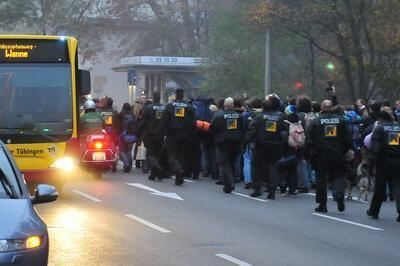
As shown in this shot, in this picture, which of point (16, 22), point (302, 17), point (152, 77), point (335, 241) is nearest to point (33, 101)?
point (335, 241)

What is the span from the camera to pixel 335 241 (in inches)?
433

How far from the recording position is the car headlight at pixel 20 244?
20.4ft

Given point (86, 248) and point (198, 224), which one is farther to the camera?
point (198, 224)

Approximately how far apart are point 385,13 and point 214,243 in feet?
Answer: 58.5

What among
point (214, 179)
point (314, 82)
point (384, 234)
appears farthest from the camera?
point (314, 82)

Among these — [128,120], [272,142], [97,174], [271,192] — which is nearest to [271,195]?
[271,192]

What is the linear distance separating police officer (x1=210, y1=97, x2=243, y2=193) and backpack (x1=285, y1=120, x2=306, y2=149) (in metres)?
1.05

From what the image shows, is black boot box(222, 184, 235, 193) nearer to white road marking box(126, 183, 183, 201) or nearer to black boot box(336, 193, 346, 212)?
white road marking box(126, 183, 183, 201)

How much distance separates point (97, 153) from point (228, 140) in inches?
143

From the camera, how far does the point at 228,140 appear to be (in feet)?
54.8

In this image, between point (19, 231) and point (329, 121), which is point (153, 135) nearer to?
point (329, 121)

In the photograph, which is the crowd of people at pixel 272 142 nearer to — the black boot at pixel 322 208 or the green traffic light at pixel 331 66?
the black boot at pixel 322 208

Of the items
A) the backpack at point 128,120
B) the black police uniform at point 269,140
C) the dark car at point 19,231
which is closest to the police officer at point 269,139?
the black police uniform at point 269,140

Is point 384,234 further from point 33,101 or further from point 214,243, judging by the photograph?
point 33,101
